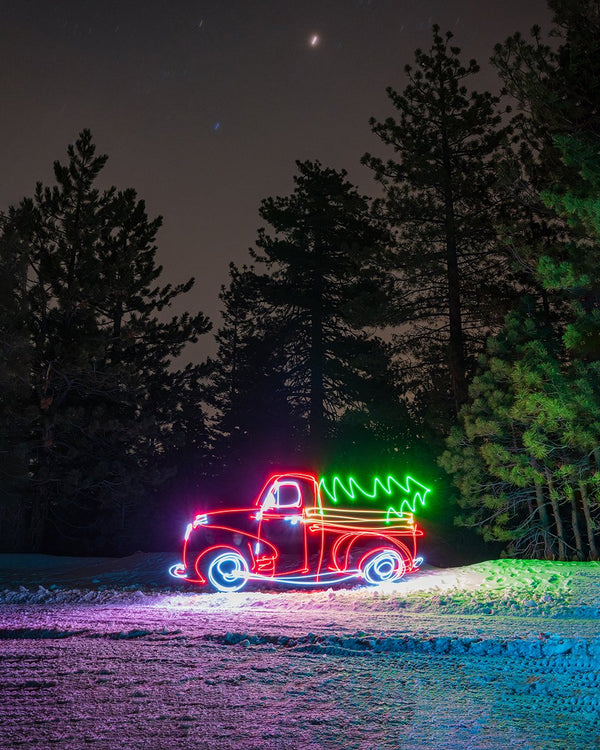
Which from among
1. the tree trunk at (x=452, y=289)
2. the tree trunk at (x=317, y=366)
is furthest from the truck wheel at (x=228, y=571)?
the tree trunk at (x=317, y=366)

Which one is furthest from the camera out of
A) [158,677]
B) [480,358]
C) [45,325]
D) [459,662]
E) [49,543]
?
[49,543]

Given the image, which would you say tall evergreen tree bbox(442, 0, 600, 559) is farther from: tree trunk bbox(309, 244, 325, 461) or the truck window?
tree trunk bbox(309, 244, 325, 461)

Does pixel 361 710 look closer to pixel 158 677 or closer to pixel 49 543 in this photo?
pixel 158 677

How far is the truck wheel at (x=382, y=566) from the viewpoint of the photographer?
11.7 metres

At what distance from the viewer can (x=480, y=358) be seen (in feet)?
54.2

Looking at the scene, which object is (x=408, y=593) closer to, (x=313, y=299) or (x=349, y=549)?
(x=349, y=549)

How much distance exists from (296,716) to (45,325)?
20.3 meters

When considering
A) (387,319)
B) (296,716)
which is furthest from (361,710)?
(387,319)

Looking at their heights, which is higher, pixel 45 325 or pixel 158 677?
pixel 45 325

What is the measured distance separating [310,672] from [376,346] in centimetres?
1846

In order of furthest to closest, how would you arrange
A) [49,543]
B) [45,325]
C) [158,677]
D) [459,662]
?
[49,543] < [45,325] < [459,662] < [158,677]

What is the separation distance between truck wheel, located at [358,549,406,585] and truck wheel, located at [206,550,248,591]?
7.22 ft

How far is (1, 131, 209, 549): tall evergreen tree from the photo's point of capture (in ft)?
67.6

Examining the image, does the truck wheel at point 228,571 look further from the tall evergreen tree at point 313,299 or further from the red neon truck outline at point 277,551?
the tall evergreen tree at point 313,299
